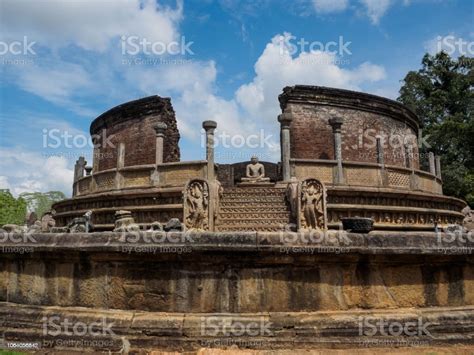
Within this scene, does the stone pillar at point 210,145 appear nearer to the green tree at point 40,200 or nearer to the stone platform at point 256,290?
the stone platform at point 256,290

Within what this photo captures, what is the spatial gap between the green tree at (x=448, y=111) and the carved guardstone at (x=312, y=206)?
54.0 feet

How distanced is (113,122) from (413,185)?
50.8 ft

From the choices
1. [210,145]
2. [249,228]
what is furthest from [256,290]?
[210,145]

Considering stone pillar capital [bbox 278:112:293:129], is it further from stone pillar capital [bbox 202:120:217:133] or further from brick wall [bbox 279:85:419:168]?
brick wall [bbox 279:85:419:168]

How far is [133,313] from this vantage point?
312cm

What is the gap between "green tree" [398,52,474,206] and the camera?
23.2m

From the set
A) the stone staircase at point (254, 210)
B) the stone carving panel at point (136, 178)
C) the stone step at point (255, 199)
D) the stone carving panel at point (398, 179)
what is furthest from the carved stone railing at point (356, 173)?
the stone carving panel at point (136, 178)

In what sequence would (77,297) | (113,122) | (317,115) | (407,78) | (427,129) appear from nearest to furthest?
(77,297) < (317,115) < (113,122) < (427,129) < (407,78)

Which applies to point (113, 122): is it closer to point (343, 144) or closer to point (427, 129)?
point (343, 144)

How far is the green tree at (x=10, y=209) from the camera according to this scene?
28763 mm

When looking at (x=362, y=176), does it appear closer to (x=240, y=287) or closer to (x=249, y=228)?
(x=249, y=228)

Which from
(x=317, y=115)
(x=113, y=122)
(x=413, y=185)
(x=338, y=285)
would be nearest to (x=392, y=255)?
(x=338, y=285)

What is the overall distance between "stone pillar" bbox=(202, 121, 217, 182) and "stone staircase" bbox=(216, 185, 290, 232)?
86cm

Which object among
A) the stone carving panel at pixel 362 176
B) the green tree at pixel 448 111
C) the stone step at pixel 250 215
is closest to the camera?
the stone step at pixel 250 215
